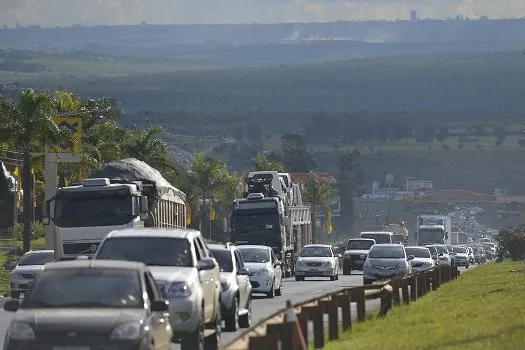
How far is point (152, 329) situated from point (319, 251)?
1966 inches

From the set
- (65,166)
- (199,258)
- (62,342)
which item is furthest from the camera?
(65,166)

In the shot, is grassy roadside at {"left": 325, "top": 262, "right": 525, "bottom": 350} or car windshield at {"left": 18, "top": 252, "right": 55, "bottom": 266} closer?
grassy roadside at {"left": 325, "top": 262, "right": 525, "bottom": 350}

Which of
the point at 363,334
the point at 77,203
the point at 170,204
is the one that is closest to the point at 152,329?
the point at 363,334

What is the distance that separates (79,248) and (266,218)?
2571 cm

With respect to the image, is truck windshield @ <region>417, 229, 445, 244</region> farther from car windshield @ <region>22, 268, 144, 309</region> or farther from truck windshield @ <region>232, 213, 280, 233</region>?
car windshield @ <region>22, 268, 144, 309</region>

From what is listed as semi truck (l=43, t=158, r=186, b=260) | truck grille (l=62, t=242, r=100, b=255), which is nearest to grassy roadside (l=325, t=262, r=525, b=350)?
semi truck (l=43, t=158, r=186, b=260)

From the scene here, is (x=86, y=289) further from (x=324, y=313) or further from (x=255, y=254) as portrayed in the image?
(x=255, y=254)

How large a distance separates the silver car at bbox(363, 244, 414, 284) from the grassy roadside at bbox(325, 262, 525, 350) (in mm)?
16741

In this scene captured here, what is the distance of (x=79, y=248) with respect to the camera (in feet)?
136

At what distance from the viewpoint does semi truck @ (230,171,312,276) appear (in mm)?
66000

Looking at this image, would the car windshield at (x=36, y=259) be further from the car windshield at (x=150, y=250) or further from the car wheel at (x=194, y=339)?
the car wheel at (x=194, y=339)

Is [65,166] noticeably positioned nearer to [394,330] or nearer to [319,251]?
[319,251]

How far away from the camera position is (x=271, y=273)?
4644 cm

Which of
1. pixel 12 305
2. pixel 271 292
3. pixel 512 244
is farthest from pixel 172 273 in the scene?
pixel 512 244
